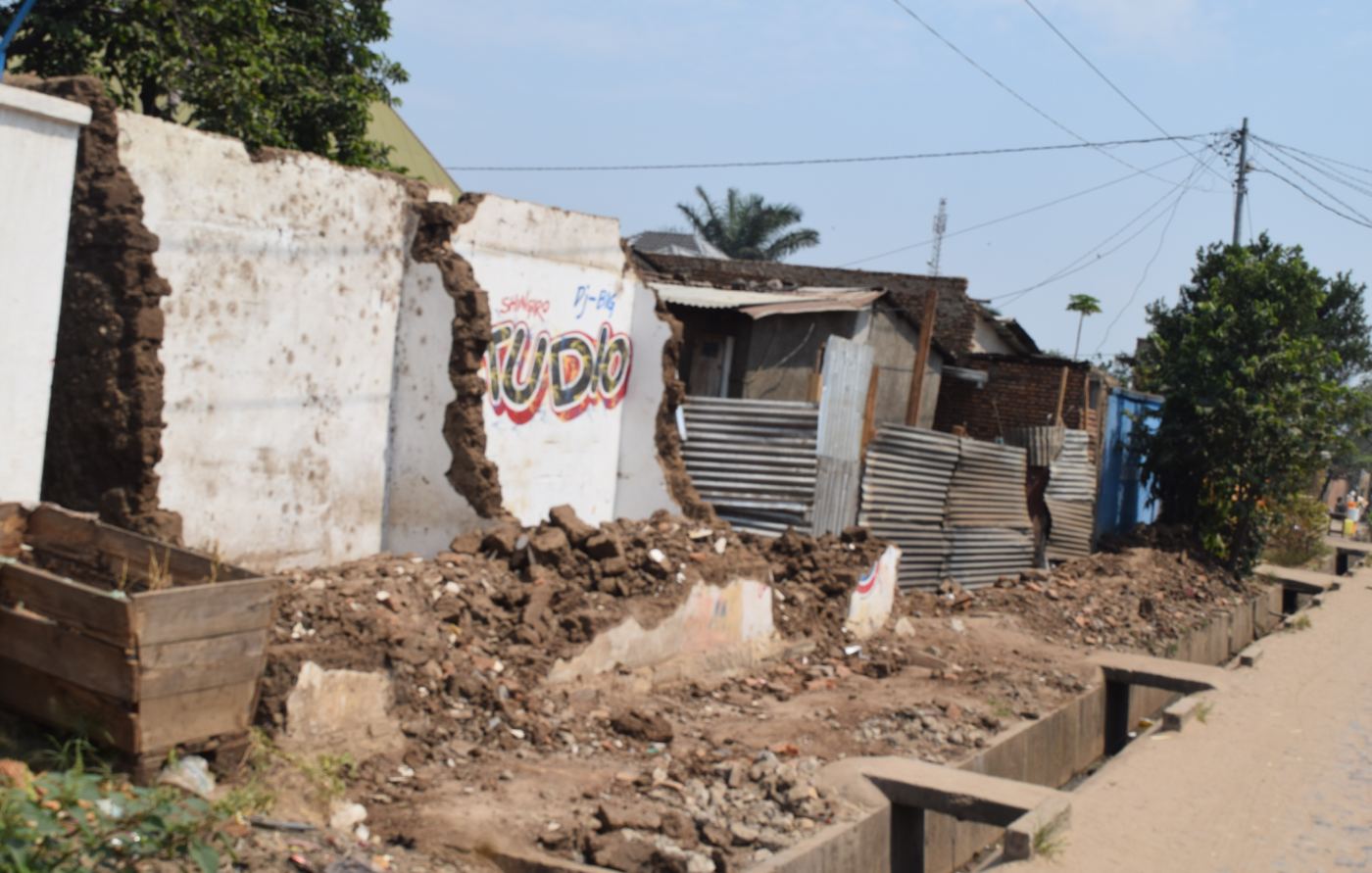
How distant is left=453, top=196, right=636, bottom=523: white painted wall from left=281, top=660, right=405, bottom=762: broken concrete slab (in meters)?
3.28

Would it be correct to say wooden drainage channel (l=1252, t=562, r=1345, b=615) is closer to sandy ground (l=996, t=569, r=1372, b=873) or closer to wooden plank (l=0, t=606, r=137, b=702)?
sandy ground (l=996, t=569, r=1372, b=873)

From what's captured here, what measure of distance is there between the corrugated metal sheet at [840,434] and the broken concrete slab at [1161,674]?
285 centimetres

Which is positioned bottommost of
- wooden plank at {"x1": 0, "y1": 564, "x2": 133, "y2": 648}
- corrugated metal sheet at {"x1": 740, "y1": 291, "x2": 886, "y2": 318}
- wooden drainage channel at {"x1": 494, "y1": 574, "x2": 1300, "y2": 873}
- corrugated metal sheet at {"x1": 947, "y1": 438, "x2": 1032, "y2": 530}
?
wooden drainage channel at {"x1": 494, "y1": 574, "x2": 1300, "y2": 873}

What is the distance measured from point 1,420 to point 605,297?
5.61m

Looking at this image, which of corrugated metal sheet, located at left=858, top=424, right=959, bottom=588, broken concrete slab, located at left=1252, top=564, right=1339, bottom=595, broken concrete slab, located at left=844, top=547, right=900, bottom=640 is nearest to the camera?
broken concrete slab, located at left=844, top=547, right=900, bottom=640

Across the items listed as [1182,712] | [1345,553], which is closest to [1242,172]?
[1345,553]

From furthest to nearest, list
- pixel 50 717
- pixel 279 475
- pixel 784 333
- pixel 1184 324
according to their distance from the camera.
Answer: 1. pixel 1184 324
2. pixel 784 333
3. pixel 279 475
4. pixel 50 717

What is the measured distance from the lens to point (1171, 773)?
340 inches

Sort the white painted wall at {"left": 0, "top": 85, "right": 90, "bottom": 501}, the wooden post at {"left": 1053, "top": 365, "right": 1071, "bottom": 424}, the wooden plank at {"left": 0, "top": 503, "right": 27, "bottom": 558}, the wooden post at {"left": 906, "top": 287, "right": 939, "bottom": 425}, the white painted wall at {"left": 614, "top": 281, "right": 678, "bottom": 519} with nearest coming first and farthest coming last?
the wooden plank at {"left": 0, "top": 503, "right": 27, "bottom": 558}, the white painted wall at {"left": 0, "top": 85, "right": 90, "bottom": 501}, the white painted wall at {"left": 614, "top": 281, "right": 678, "bottom": 519}, the wooden post at {"left": 906, "top": 287, "right": 939, "bottom": 425}, the wooden post at {"left": 1053, "top": 365, "right": 1071, "bottom": 424}

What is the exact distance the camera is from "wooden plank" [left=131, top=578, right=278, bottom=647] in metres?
5.21

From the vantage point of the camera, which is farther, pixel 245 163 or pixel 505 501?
pixel 505 501

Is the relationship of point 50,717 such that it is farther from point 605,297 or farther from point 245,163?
point 605,297

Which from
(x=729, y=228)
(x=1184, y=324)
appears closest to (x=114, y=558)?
(x=1184, y=324)

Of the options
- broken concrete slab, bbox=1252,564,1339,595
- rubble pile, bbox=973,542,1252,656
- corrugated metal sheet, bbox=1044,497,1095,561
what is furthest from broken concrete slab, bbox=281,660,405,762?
broken concrete slab, bbox=1252,564,1339,595
